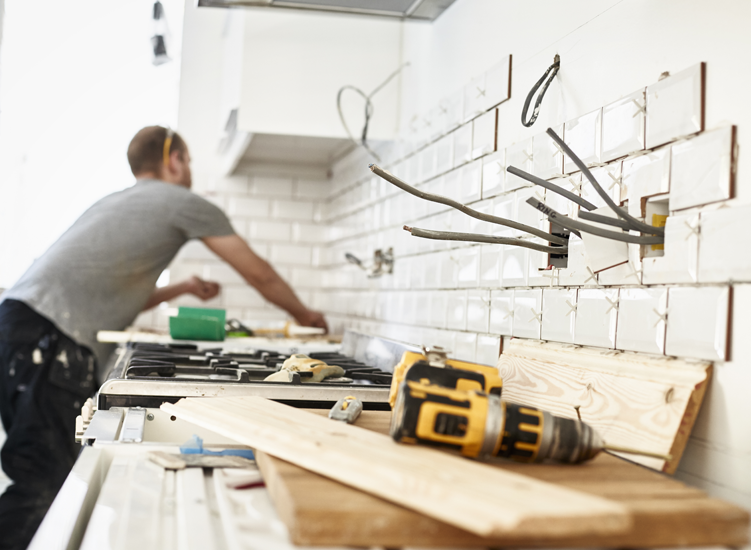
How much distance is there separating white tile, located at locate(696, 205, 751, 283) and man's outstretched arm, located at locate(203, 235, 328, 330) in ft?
5.68

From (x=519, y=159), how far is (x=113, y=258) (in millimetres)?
1455

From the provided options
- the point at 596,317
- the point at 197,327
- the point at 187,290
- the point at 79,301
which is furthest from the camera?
the point at 187,290

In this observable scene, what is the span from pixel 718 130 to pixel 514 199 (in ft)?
1.65

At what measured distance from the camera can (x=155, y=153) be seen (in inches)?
95.7

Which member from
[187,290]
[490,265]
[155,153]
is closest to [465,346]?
[490,265]

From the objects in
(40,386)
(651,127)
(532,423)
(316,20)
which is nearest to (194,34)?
(316,20)

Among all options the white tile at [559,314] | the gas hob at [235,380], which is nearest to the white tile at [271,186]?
the gas hob at [235,380]

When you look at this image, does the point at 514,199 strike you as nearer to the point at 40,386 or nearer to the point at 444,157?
the point at 444,157

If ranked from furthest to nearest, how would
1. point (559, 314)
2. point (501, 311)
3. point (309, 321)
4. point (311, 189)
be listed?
1. point (311, 189)
2. point (309, 321)
3. point (501, 311)
4. point (559, 314)

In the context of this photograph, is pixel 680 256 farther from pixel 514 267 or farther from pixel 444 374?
pixel 514 267

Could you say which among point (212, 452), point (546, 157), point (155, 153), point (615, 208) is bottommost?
point (212, 452)

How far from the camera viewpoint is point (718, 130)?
2.49 feet

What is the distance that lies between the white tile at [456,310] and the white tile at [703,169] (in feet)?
2.23

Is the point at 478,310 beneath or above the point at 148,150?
beneath
